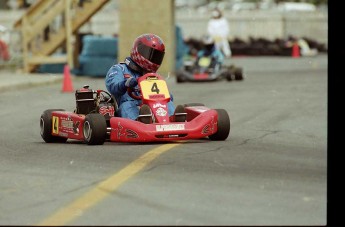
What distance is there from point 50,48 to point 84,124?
802 inches

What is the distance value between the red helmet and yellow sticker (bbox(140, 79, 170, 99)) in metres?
0.37

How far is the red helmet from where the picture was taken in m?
13.0

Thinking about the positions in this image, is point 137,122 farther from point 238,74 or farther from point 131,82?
point 238,74

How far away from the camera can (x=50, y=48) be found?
32.6 metres

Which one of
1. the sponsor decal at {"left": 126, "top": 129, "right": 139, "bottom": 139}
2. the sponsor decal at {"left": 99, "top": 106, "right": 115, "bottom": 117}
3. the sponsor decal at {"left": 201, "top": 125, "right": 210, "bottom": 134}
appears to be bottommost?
the sponsor decal at {"left": 201, "top": 125, "right": 210, "bottom": 134}

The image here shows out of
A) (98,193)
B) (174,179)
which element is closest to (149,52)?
(174,179)

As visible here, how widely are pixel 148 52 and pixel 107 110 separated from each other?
791mm

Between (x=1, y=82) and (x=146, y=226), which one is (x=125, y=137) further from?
(x=1, y=82)

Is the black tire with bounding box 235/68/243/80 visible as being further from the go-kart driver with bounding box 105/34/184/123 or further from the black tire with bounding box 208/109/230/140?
the black tire with bounding box 208/109/230/140

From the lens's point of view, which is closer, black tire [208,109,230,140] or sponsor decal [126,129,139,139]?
sponsor decal [126,129,139,139]

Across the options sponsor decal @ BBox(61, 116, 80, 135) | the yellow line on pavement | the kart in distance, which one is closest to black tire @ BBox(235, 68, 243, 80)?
the kart in distance

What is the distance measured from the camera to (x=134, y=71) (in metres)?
13.3

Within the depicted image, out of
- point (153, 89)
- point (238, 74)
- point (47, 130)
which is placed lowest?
point (238, 74)

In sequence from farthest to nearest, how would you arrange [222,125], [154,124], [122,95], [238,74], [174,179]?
[238,74], [122,95], [222,125], [154,124], [174,179]
